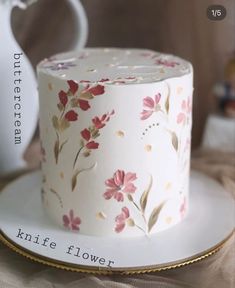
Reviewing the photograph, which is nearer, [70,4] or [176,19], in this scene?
[70,4]

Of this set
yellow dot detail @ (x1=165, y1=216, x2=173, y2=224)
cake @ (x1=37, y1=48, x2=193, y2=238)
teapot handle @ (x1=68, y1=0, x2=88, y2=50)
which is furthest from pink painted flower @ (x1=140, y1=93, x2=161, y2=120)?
teapot handle @ (x1=68, y1=0, x2=88, y2=50)

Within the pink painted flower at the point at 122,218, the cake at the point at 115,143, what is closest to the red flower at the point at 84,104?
the cake at the point at 115,143

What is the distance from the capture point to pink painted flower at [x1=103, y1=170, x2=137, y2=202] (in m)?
0.55

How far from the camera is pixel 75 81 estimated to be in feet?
1.76

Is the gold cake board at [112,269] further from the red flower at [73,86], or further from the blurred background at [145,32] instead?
the blurred background at [145,32]

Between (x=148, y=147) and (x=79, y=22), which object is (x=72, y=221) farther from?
(x=79, y=22)

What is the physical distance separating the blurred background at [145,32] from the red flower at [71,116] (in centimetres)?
30

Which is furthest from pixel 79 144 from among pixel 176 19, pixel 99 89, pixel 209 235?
pixel 176 19

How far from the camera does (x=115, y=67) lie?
59 centimetres

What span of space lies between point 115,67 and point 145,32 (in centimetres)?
31

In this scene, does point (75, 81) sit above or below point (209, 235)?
above

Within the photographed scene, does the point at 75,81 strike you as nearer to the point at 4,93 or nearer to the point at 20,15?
the point at 4,93

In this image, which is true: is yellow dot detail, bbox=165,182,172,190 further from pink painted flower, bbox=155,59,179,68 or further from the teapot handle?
the teapot handle

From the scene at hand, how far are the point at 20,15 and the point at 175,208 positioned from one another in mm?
389
